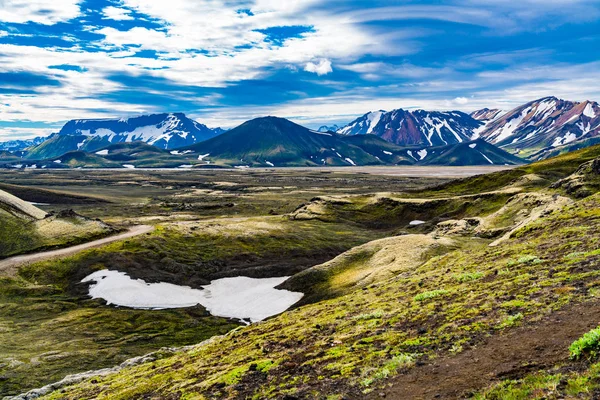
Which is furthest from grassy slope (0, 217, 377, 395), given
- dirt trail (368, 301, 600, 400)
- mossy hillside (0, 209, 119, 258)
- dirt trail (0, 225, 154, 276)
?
dirt trail (368, 301, 600, 400)

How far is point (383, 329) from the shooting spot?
25.6 m

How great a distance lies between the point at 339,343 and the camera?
25219 millimetres

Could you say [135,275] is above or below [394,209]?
below

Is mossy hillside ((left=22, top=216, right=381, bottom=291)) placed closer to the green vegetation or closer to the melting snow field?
the melting snow field

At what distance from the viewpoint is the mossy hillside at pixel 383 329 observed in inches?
806

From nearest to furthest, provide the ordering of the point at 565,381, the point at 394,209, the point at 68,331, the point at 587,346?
the point at 565,381 → the point at 587,346 → the point at 68,331 → the point at 394,209

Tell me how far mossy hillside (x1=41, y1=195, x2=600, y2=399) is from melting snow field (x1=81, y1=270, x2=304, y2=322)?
39303 mm

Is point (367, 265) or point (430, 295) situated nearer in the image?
point (430, 295)

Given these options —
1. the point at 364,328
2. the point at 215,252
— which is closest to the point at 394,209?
the point at 215,252

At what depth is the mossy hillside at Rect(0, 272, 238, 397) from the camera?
51.1m

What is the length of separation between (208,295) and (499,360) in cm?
7789

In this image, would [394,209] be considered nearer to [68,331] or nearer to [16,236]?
[16,236]

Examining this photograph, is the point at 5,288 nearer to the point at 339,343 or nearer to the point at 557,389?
the point at 339,343

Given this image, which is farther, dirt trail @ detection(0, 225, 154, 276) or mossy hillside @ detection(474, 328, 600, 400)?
dirt trail @ detection(0, 225, 154, 276)
